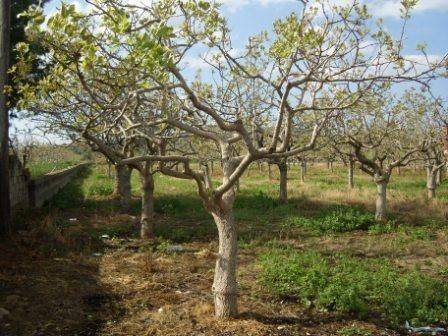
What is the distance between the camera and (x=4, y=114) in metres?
10.5

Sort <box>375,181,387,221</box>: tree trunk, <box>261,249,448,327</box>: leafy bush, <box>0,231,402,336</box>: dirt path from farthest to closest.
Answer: <box>375,181,387,221</box>: tree trunk → <box>261,249,448,327</box>: leafy bush → <box>0,231,402,336</box>: dirt path

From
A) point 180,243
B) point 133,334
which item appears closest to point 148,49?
point 133,334

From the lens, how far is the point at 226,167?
660cm

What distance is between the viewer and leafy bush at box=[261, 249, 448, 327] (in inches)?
264

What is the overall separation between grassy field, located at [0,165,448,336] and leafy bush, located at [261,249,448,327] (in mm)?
20

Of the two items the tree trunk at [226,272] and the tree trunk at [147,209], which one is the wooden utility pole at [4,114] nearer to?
the tree trunk at [147,209]

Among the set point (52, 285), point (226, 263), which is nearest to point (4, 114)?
point (52, 285)

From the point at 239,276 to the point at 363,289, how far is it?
88.4 inches

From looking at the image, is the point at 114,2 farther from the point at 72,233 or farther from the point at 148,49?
the point at 72,233

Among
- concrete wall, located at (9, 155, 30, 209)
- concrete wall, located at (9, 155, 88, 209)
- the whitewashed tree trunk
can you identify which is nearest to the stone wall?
concrete wall, located at (9, 155, 88, 209)

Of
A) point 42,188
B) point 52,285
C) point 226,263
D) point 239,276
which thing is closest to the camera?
point 226,263

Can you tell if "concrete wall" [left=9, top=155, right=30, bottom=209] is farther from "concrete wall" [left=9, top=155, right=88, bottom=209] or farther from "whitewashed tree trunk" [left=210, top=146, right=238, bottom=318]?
"whitewashed tree trunk" [left=210, top=146, right=238, bottom=318]

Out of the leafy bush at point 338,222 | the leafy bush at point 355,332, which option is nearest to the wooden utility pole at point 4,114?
the leafy bush at point 355,332

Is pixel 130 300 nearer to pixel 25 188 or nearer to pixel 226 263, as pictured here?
pixel 226 263
